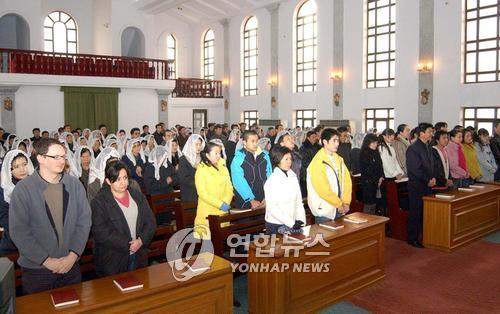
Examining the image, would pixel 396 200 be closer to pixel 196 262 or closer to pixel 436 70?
pixel 196 262

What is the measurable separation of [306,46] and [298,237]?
15121 mm

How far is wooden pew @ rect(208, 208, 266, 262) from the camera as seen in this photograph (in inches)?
195

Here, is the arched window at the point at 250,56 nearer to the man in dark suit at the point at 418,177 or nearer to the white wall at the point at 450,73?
the white wall at the point at 450,73

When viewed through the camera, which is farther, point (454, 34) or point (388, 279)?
point (454, 34)

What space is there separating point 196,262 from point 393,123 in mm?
13077

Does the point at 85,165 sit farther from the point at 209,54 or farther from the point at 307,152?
the point at 209,54

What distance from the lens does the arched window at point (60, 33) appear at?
20.9 m

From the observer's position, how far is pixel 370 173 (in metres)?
7.87

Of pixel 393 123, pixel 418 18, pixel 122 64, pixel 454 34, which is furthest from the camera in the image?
pixel 122 64

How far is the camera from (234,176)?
18.7 feet

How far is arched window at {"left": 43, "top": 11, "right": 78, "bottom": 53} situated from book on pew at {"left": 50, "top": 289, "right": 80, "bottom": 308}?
789 inches

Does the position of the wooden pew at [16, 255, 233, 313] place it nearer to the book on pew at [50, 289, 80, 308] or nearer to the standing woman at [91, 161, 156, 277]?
the book on pew at [50, 289, 80, 308]

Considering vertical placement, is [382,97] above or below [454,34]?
below

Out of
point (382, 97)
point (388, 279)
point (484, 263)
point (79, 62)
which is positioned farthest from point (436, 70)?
point (79, 62)
